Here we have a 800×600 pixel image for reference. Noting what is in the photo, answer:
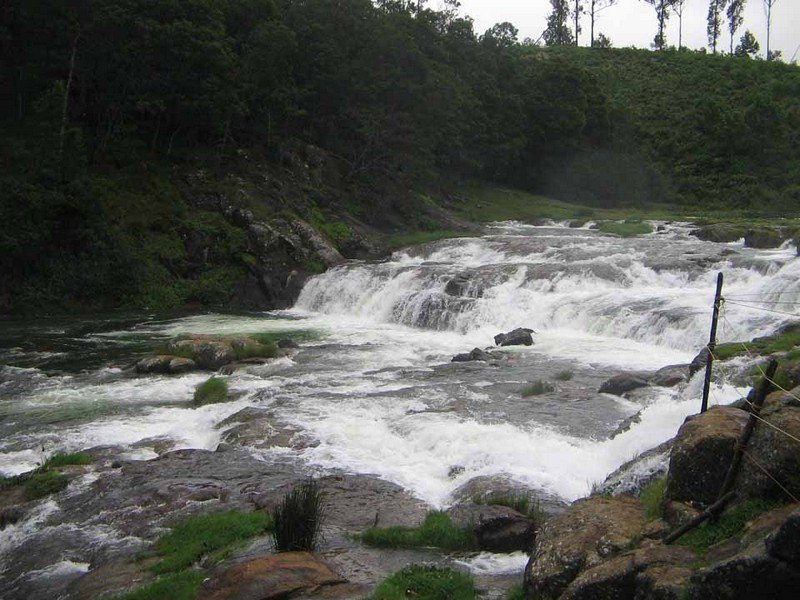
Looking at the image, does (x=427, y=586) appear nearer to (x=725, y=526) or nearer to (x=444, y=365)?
(x=725, y=526)

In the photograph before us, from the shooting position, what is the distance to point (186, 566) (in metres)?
8.03

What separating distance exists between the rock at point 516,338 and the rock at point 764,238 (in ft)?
36.8

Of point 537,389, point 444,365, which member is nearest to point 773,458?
point 537,389

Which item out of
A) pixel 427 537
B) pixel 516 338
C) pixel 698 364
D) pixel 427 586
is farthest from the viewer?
pixel 516 338

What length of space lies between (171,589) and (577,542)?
381 cm

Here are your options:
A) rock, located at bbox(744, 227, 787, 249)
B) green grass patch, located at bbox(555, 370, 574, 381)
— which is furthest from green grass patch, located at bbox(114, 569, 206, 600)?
rock, located at bbox(744, 227, 787, 249)

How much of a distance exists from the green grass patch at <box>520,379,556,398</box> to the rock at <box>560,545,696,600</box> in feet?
30.3

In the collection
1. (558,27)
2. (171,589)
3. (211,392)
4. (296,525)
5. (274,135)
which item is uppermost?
(558,27)

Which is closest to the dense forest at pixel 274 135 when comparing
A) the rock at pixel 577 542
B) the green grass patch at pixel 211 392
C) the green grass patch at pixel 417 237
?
the green grass patch at pixel 417 237

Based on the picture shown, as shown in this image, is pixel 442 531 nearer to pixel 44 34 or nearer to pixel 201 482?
pixel 201 482

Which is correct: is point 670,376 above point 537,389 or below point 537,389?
above

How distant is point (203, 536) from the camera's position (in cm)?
875

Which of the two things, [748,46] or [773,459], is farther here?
[748,46]

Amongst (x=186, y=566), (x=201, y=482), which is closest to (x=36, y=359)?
(x=201, y=482)
